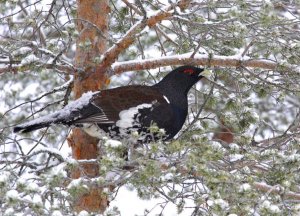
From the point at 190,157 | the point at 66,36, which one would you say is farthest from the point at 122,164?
the point at 66,36

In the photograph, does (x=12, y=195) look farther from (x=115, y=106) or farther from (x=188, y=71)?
(x=188, y=71)

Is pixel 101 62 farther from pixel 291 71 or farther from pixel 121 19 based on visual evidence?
pixel 291 71

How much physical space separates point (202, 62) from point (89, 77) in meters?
1.20

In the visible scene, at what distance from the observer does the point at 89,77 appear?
6.69 meters

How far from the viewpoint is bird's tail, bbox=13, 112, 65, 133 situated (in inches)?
226

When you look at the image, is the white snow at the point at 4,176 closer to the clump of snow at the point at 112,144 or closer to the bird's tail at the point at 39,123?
the clump of snow at the point at 112,144

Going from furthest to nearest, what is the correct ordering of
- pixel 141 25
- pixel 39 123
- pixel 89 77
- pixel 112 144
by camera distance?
pixel 89 77 → pixel 141 25 → pixel 39 123 → pixel 112 144

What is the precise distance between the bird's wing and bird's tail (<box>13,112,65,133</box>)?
167 millimetres

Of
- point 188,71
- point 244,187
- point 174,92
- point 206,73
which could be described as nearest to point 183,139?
point 174,92

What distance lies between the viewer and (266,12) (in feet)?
17.6

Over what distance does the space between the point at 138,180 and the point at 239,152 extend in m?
1.33

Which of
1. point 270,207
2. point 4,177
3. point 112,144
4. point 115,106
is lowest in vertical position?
point 270,207

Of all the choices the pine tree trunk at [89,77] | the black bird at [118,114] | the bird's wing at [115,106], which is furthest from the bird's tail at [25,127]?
the pine tree trunk at [89,77]

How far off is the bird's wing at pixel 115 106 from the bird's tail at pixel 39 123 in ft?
0.55
